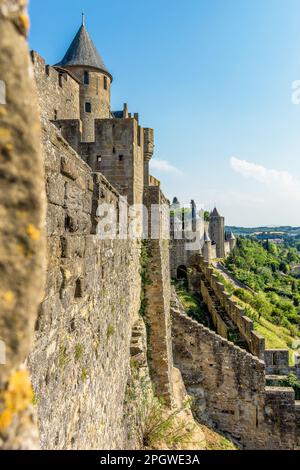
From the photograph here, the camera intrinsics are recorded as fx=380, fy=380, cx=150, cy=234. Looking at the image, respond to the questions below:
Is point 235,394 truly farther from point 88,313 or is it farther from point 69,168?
point 69,168

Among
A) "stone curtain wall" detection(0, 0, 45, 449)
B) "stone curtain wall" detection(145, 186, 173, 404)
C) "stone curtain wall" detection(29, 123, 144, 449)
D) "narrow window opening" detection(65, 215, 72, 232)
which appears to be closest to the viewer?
"stone curtain wall" detection(0, 0, 45, 449)

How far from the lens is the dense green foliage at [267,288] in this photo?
34.3 metres

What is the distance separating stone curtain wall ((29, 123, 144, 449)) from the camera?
9.73ft

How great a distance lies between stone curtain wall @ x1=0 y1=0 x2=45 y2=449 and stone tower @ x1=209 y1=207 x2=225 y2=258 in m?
60.7

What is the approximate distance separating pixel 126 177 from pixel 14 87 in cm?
1074

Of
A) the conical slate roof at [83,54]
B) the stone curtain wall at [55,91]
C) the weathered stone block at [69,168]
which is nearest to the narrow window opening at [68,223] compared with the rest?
the weathered stone block at [69,168]

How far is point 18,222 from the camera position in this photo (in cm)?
118

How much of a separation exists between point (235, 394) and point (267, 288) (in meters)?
41.5

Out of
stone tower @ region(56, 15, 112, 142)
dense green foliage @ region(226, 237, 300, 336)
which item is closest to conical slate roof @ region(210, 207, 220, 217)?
dense green foliage @ region(226, 237, 300, 336)

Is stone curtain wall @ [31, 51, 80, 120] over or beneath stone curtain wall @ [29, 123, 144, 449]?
over

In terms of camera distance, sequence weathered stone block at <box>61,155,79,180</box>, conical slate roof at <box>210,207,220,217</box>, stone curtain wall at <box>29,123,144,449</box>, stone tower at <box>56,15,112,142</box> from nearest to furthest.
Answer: stone curtain wall at <box>29,123,144,449</box> < weathered stone block at <box>61,155,79,180</box> < stone tower at <box>56,15,112,142</box> < conical slate roof at <box>210,207,220,217</box>

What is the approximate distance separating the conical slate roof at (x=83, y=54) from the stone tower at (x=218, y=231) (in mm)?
44284

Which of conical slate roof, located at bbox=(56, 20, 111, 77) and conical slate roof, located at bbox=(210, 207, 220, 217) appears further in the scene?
conical slate roof, located at bbox=(210, 207, 220, 217)

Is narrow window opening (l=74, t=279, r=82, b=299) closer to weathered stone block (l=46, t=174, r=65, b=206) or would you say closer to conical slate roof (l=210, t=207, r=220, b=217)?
weathered stone block (l=46, t=174, r=65, b=206)
